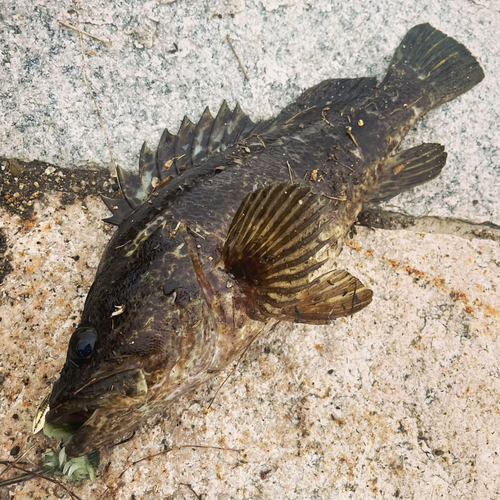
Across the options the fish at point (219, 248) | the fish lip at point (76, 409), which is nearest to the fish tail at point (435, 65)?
the fish at point (219, 248)

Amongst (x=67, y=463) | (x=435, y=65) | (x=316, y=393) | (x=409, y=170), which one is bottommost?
(x=316, y=393)

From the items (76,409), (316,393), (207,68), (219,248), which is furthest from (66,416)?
(207,68)

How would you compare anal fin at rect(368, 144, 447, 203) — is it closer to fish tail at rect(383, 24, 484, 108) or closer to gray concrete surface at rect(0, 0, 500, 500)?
gray concrete surface at rect(0, 0, 500, 500)

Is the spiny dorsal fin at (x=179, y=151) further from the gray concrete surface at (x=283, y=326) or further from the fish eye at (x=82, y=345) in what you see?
the fish eye at (x=82, y=345)

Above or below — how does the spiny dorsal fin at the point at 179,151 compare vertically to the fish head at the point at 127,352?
above

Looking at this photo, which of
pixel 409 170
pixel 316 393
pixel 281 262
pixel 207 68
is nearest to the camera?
pixel 281 262

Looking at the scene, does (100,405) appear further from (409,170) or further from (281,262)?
(409,170)
